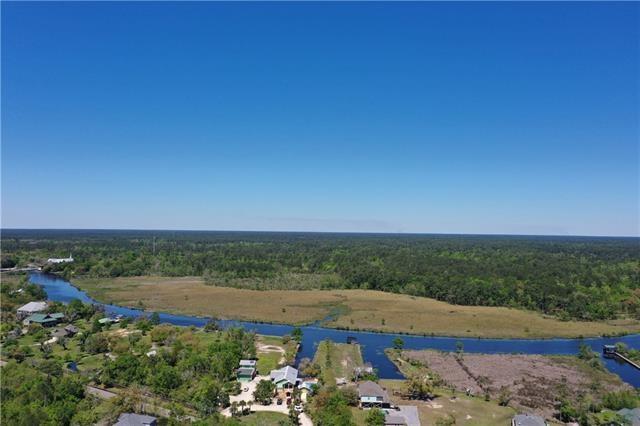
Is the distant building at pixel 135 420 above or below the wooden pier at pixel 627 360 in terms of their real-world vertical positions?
above

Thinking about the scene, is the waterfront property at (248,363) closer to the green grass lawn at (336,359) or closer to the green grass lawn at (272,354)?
the green grass lawn at (272,354)

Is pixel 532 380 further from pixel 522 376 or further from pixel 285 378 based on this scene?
pixel 285 378

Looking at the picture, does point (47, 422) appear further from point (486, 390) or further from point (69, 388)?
point (486, 390)

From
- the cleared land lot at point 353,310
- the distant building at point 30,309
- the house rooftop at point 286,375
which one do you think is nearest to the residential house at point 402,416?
the house rooftop at point 286,375

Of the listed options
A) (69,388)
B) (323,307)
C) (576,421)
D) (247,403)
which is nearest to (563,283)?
(323,307)

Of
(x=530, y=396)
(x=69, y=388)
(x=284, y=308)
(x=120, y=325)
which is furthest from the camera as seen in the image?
(x=284, y=308)

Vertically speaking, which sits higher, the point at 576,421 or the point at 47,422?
the point at 47,422
